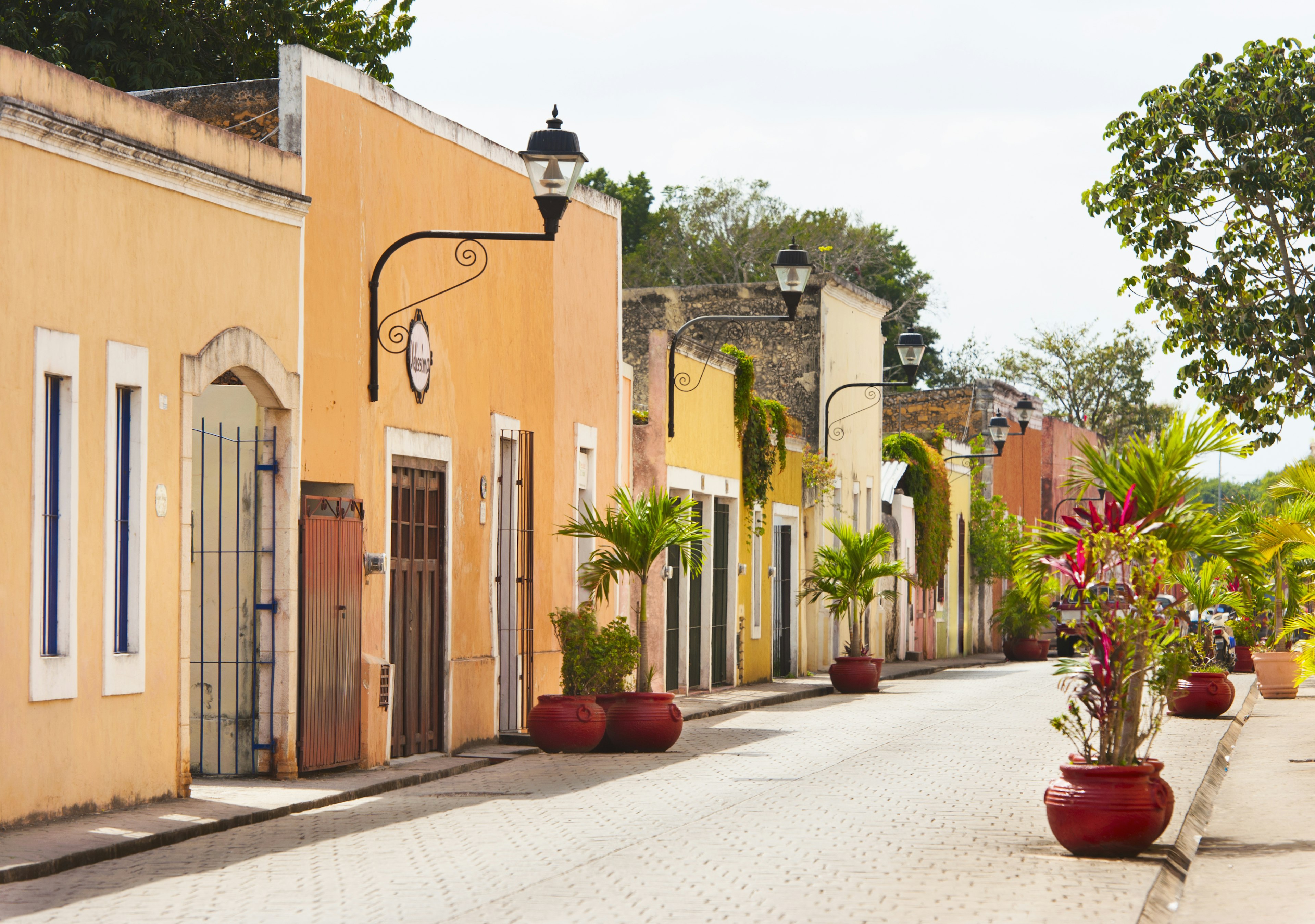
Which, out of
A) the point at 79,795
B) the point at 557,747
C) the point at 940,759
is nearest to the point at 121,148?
the point at 79,795

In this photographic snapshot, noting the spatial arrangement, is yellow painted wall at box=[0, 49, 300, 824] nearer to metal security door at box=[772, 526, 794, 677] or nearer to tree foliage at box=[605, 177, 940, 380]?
metal security door at box=[772, 526, 794, 677]

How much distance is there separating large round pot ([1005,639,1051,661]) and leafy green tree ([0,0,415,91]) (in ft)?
70.1

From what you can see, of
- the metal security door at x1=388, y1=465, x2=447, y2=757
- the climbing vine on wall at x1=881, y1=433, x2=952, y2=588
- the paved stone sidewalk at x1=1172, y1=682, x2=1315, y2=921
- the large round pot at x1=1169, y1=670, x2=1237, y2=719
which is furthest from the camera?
the climbing vine on wall at x1=881, y1=433, x2=952, y2=588

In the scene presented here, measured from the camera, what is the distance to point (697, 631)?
24.9m

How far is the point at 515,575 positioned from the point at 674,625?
21.5ft

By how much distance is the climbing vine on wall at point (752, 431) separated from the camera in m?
26.4

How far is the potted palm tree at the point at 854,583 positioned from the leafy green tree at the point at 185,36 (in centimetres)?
963

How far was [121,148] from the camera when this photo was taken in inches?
443

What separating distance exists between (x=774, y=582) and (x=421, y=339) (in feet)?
46.9

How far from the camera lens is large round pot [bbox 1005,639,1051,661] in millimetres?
40562

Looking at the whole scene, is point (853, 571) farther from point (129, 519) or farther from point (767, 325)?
point (129, 519)

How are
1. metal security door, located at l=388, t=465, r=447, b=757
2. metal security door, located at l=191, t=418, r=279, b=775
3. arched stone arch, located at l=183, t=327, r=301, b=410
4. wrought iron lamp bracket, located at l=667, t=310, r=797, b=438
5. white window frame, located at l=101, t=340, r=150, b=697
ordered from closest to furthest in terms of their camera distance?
white window frame, located at l=101, t=340, r=150, b=697
arched stone arch, located at l=183, t=327, r=301, b=410
metal security door, located at l=191, t=418, r=279, b=775
metal security door, located at l=388, t=465, r=447, b=757
wrought iron lamp bracket, located at l=667, t=310, r=797, b=438

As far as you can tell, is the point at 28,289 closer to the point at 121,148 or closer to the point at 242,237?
the point at 121,148

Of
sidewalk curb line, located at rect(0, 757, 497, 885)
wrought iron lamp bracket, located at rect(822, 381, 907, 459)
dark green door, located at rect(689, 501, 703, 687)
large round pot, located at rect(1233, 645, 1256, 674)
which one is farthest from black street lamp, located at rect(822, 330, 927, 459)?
sidewalk curb line, located at rect(0, 757, 497, 885)
